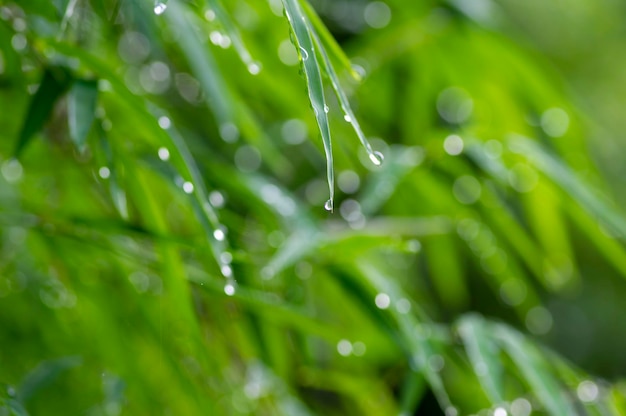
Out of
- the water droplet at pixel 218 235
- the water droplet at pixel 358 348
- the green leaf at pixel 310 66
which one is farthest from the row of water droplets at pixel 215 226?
the water droplet at pixel 358 348

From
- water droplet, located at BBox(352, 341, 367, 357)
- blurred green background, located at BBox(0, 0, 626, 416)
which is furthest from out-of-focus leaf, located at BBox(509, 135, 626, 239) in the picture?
water droplet, located at BBox(352, 341, 367, 357)

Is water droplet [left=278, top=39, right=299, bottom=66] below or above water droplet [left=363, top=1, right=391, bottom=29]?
below

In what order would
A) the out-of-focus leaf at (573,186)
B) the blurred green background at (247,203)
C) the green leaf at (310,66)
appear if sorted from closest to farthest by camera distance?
1. the green leaf at (310,66)
2. the blurred green background at (247,203)
3. the out-of-focus leaf at (573,186)

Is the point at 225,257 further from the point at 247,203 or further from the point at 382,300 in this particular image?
the point at 247,203

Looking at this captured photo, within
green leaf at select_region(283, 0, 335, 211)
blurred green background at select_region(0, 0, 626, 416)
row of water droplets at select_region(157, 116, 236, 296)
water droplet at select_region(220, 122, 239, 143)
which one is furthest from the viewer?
water droplet at select_region(220, 122, 239, 143)

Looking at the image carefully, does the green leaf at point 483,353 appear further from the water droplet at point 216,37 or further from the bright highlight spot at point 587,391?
the water droplet at point 216,37

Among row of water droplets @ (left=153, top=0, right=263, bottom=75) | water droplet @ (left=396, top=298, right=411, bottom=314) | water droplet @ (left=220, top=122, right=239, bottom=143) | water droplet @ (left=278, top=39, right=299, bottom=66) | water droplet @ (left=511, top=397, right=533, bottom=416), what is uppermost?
row of water droplets @ (left=153, top=0, right=263, bottom=75)

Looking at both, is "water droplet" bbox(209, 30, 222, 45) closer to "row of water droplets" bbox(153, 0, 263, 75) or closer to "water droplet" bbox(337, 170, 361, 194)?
"row of water droplets" bbox(153, 0, 263, 75)

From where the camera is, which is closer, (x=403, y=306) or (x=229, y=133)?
(x=403, y=306)

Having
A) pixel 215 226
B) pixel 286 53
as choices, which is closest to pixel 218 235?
pixel 215 226
